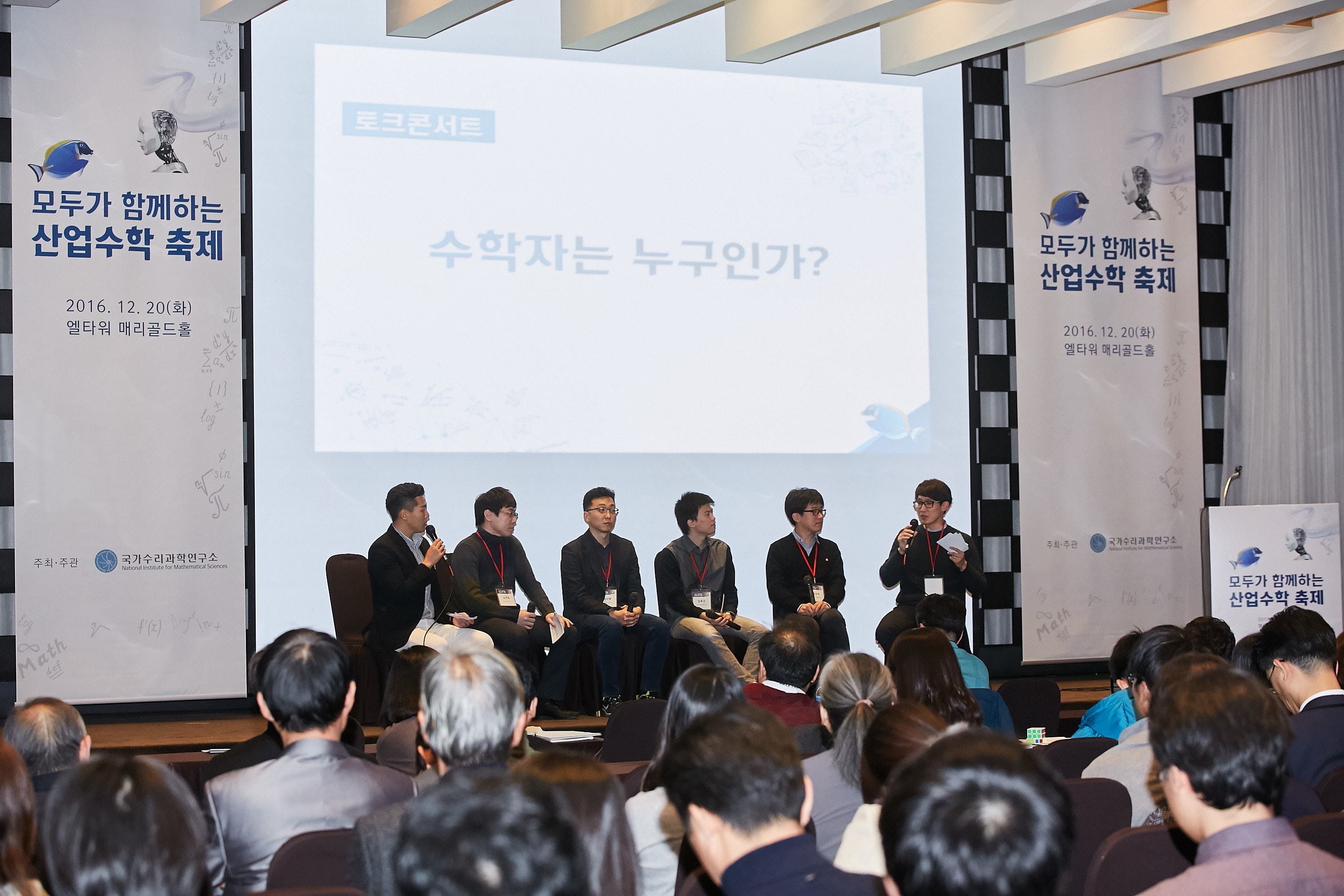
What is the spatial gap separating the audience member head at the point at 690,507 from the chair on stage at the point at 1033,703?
1.78 m

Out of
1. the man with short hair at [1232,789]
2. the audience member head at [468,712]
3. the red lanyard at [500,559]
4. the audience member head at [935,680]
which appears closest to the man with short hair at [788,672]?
the audience member head at [935,680]

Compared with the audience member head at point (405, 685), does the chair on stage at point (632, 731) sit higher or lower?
lower

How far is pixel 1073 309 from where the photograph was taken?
6.85 meters

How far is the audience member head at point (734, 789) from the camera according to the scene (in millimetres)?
1405

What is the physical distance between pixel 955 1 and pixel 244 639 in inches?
178

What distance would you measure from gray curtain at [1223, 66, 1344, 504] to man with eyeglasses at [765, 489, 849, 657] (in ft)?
8.95

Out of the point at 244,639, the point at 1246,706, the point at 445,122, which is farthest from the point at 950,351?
the point at 1246,706

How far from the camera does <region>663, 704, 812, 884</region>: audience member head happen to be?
1.41 meters

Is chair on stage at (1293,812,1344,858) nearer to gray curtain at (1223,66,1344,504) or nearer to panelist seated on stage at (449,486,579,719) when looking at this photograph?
panelist seated on stage at (449,486,579,719)

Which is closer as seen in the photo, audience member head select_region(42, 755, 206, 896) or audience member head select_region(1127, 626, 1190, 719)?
audience member head select_region(42, 755, 206, 896)

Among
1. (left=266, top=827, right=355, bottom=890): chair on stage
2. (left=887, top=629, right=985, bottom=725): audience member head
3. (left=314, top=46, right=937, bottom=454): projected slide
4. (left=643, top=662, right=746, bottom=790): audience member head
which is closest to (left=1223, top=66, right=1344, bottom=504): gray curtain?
(left=314, top=46, right=937, bottom=454): projected slide

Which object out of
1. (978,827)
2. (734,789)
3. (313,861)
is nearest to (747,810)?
(734,789)

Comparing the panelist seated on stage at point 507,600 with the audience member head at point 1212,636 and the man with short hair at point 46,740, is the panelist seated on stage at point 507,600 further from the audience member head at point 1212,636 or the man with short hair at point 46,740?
the man with short hair at point 46,740

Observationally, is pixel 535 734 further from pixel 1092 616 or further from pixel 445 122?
pixel 1092 616
